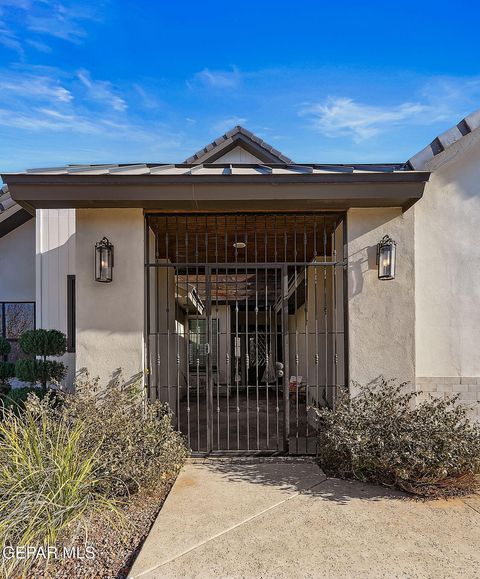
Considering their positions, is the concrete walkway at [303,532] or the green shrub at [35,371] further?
the green shrub at [35,371]

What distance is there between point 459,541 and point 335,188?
3.98 m

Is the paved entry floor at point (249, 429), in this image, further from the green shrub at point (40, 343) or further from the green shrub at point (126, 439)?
the green shrub at point (40, 343)

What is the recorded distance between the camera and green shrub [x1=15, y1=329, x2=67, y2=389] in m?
6.41

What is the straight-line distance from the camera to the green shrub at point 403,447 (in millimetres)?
4352

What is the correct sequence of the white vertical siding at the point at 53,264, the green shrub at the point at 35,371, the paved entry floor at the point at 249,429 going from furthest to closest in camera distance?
1. the white vertical siding at the point at 53,264
2. the green shrub at the point at 35,371
3. the paved entry floor at the point at 249,429

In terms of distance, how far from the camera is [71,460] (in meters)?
3.86

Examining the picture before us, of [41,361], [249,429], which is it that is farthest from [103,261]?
[249,429]

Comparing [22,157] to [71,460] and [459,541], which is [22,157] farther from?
[459,541]

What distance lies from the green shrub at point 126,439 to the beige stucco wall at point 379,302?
2.72 meters

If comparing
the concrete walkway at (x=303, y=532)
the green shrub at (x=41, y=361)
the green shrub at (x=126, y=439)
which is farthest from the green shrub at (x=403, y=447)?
the green shrub at (x=41, y=361)

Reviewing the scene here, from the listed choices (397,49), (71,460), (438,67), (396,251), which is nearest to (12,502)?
(71,460)

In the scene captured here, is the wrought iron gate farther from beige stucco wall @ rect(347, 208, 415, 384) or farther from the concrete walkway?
the concrete walkway

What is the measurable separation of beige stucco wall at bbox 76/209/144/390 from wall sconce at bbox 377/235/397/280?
3.31m

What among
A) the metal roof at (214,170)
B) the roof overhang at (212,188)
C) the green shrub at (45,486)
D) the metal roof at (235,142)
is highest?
the metal roof at (235,142)
